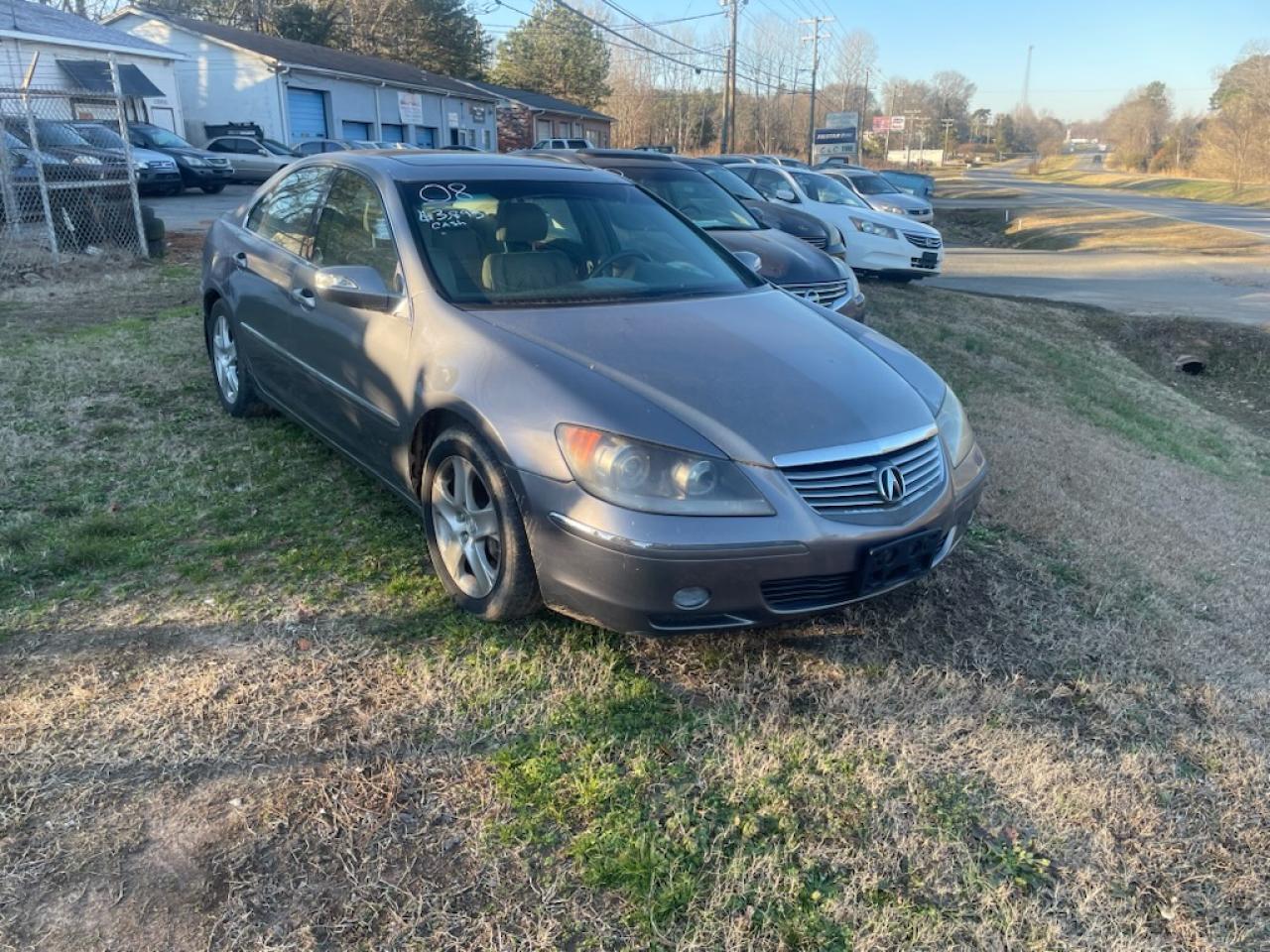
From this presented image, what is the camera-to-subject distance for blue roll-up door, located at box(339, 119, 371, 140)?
36.3m

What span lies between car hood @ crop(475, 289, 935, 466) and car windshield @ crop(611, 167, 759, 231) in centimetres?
494

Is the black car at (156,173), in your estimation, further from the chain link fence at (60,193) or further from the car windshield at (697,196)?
the car windshield at (697,196)

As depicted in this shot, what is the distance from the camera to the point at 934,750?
2752mm

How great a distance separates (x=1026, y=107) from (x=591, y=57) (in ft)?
413

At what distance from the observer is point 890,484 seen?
9.64 feet

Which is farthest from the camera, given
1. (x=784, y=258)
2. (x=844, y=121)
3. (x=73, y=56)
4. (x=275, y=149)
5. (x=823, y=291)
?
(x=844, y=121)

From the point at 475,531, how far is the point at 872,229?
35.7ft

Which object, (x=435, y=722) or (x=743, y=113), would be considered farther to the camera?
(x=743, y=113)

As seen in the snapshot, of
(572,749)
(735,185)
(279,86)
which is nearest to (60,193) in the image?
(735,185)

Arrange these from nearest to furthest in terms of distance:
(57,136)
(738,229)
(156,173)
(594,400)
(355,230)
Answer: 1. (594,400)
2. (355,230)
3. (738,229)
4. (57,136)
5. (156,173)

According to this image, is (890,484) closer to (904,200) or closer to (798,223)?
(798,223)

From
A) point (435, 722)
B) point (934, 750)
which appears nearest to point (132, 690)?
point (435, 722)

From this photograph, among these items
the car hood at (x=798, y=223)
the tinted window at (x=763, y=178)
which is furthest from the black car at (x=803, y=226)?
the tinted window at (x=763, y=178)

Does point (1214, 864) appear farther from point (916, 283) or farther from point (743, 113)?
point (743, 113)
